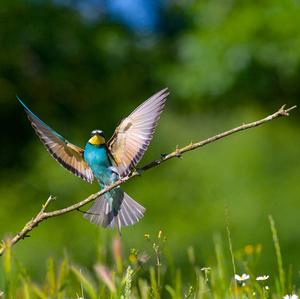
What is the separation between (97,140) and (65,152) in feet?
0.40

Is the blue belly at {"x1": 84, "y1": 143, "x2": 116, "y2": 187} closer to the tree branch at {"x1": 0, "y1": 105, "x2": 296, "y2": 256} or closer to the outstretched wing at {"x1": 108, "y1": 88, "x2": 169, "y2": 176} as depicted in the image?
the outstretched wing at {"x1": 108, "y1": 88, "x2": 169, "y2": 176}

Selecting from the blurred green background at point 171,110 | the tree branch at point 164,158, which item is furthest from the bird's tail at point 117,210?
the blurred green background at point 171,110

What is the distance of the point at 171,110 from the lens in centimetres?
1661

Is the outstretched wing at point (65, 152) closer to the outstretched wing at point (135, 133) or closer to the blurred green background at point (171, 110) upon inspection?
the outstretched wing at point (135, 133)

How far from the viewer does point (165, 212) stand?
51.4ft

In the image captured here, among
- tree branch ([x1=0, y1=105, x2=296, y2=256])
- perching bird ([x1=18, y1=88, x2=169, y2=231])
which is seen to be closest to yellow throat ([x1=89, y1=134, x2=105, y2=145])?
perching bird ([x1=18, y1=88, x2=169, y2=231])

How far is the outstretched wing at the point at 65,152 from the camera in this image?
→ 3711 millimetres

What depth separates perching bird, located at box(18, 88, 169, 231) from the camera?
353cm

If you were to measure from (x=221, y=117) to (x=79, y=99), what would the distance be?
282 cm

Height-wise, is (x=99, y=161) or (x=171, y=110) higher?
(x=171, y=110)

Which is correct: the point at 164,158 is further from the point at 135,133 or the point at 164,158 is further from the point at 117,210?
the point at 117,210

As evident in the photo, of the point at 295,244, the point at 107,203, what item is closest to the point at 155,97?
the point at 107,203

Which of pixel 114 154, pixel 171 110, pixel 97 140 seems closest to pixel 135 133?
pixel 114 154

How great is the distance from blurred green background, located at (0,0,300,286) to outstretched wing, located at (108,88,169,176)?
9827 millimetres
